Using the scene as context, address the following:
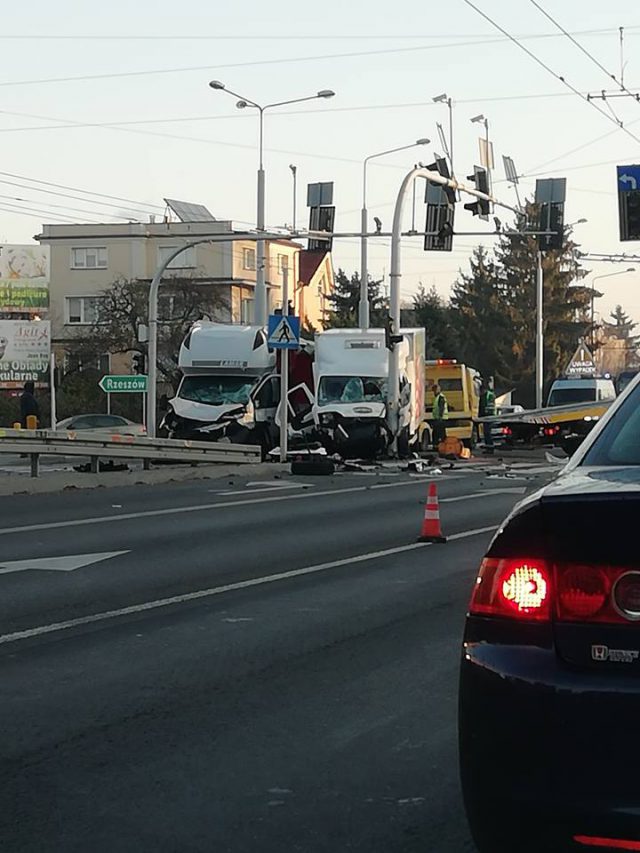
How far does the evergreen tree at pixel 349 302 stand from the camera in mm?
74900

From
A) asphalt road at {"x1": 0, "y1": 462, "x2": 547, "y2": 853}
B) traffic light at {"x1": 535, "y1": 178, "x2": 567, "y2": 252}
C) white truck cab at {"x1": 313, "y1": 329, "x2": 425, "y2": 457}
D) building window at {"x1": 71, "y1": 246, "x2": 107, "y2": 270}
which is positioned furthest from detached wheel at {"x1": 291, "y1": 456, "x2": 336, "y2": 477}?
building window at {"x1": 71, "y1": 246, "x2": 107, "y2": 270}

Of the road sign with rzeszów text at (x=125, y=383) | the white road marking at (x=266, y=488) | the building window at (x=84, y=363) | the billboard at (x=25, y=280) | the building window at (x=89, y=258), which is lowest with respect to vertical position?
the white road marking at (x=266, y=488)

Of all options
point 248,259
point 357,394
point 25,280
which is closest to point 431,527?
point 357,394

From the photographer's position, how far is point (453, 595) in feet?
33.9

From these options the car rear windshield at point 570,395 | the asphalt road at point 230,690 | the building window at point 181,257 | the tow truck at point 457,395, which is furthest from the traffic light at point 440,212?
the building window at point 181,257

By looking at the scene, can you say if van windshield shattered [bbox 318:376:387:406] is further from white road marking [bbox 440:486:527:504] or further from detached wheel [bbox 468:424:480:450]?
white road marking [bbox 440:486:527:504]

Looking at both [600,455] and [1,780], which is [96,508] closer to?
[1,780]

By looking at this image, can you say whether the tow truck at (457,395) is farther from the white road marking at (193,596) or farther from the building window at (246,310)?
the building window at (246,310)

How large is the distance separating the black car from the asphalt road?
4.21 feet

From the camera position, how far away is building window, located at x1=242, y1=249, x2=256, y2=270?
75.0 m

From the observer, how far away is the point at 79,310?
74.8 meters

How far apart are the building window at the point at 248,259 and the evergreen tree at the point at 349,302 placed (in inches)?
199

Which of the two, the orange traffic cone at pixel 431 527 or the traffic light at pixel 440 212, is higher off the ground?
the traffic light at pixel 440 212

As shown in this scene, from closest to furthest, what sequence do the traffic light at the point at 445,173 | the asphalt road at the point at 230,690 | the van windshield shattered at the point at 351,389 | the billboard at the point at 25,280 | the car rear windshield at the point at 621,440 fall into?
the car rear windshield at the point at 621,440 < the asphalt road at the point at 230,690 < the traffic light at the point at 445,173 < the van windshield shattered at the point at 351,389 < the billboard at the point at 25,280
